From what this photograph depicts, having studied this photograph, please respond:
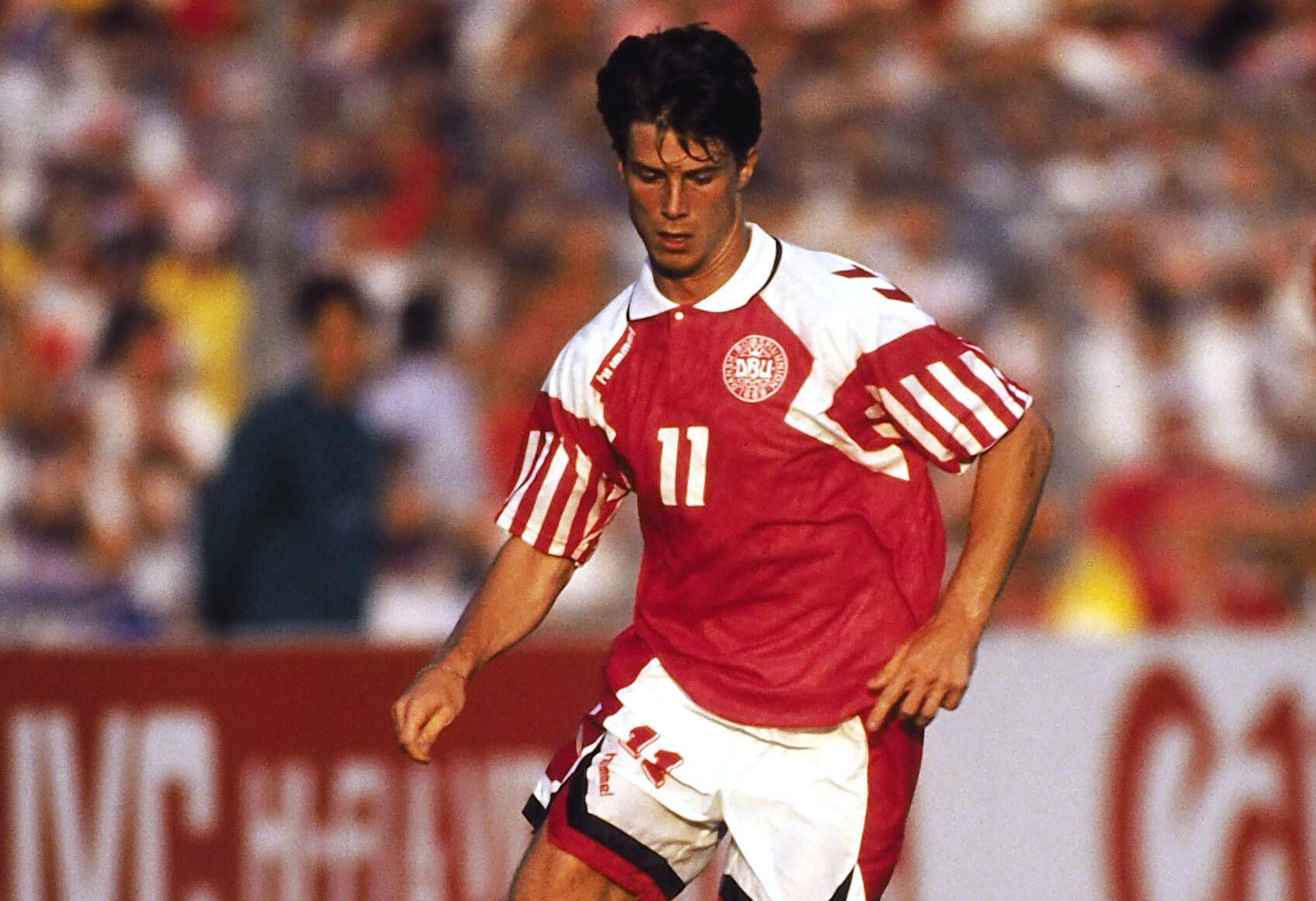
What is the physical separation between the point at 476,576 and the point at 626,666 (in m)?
5.67

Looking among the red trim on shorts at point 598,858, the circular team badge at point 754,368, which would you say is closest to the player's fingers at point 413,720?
the red trim on shorts at point 598,858

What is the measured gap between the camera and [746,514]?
491cm

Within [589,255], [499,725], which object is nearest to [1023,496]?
[499,725]

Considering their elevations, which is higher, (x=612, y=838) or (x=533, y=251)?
(x=533, y=251)

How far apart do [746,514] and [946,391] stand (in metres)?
0.46

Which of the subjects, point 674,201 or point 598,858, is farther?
point 598,858

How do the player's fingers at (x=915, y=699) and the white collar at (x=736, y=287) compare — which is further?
the white collar at (x=736, y=287)

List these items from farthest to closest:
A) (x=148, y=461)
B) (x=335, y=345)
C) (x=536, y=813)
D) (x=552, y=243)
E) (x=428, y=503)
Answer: (x=552, y=243)
(x=148, y=461)
(x=428, y=503)
(x=335, y=345)
(x=536, y=813)

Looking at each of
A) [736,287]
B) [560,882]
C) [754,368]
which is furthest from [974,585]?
[560,882]

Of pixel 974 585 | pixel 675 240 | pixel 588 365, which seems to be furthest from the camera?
pixel 588 365

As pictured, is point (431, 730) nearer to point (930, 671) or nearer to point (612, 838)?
point (612, 838)

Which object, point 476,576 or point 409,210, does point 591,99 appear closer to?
point 409,210

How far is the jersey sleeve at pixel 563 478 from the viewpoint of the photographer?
16.8ft

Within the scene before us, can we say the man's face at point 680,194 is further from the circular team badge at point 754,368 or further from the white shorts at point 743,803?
the white shorts at point 743,803
